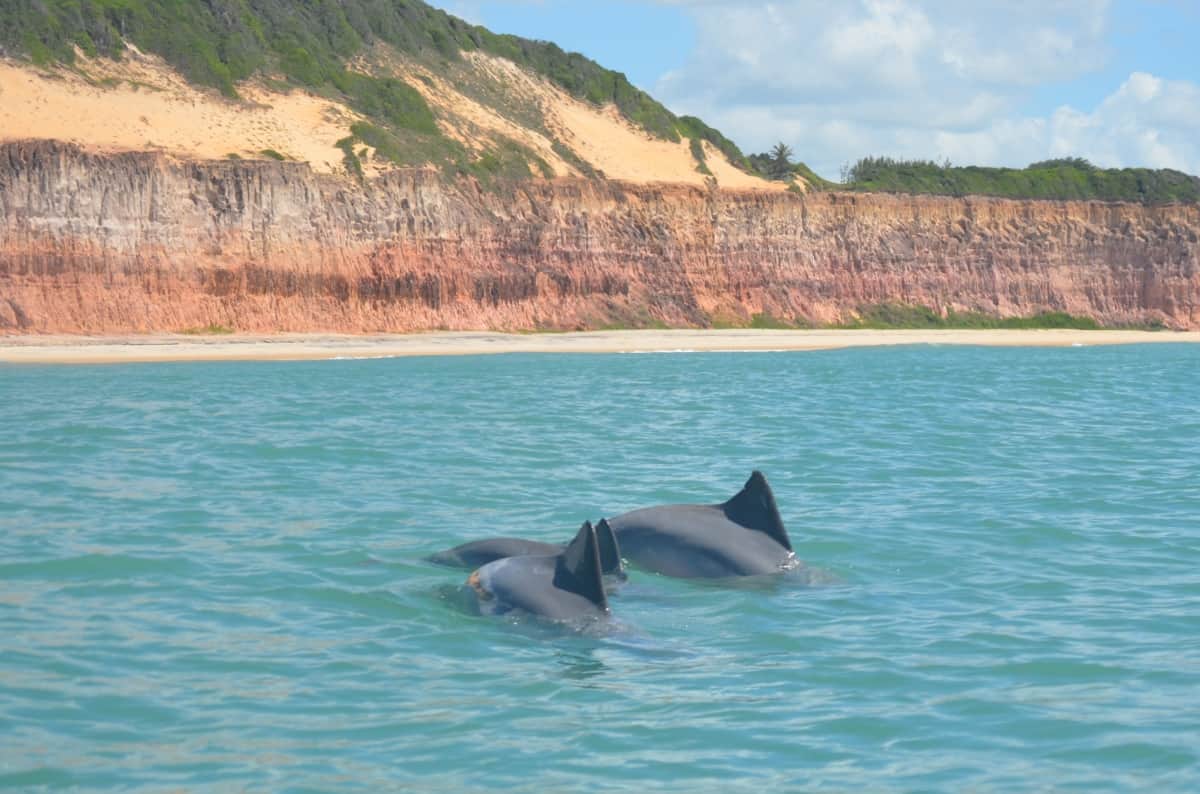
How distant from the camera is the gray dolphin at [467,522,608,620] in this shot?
10598 millimetres

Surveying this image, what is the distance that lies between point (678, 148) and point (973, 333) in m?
20.3

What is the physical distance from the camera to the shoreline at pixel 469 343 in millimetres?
47938

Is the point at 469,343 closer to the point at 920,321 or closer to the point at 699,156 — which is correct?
the point at 699,156

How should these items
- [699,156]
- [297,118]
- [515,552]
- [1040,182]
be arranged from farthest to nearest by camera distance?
1. [1040,182]
2. [699,156]
3. [297,118]
4. [515,552]

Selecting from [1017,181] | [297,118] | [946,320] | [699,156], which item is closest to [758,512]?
[297,118]

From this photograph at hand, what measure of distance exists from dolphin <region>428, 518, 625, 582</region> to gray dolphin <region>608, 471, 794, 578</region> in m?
0.38

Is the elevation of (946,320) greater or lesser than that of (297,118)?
lesser

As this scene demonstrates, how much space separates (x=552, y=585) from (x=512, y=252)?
55.5 metres

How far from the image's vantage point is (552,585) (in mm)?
10945

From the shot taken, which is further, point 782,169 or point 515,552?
point 782,169

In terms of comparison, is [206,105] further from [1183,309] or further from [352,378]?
[1183,309]

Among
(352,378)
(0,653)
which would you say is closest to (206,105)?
(352,378)

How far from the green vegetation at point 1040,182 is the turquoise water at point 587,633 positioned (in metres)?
67.2

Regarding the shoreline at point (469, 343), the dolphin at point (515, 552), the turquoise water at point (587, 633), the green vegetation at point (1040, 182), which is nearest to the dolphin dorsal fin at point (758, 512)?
the turquoise water at point (587, 633)
